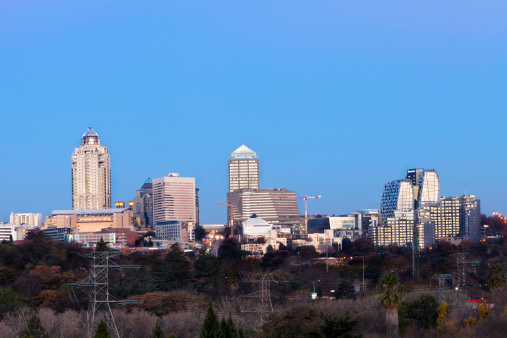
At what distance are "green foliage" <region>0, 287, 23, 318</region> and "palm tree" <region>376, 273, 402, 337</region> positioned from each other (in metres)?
30.1

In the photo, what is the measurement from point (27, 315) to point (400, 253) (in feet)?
323

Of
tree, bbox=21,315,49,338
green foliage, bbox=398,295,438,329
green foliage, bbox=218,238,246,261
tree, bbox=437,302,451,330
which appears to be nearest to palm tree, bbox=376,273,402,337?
green foliage, bbox=398,295,438,329

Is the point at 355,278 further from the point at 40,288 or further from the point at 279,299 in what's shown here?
the point at 40,288

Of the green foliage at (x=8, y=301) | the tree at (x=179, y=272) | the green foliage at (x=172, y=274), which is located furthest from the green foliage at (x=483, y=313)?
the tree at (x=179, y=272)

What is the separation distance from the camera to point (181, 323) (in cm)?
6775

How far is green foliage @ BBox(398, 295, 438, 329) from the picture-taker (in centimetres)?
6425

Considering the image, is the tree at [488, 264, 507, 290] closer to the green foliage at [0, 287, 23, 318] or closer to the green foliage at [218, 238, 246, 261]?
the green foliage at [0, 287, 23, 318]

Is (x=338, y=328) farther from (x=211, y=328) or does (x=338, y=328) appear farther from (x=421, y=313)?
(x=421, y=313)

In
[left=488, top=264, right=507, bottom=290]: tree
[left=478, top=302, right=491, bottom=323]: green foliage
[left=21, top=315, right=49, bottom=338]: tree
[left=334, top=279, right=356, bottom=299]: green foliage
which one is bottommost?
[left=334, top=279, right=356, bottom=299]: green foliage

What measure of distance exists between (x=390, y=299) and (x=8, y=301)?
106ft

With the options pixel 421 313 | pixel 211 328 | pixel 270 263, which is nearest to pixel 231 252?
pixel 270 263

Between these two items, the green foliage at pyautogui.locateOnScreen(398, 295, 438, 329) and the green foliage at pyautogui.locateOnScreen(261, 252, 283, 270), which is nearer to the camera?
the green foliage at pyautogui.locateOnScreen(398, 295, 438, 329)

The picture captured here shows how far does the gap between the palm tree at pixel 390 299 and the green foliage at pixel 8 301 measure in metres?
30.1

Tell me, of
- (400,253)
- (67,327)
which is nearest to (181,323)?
(67,327)
